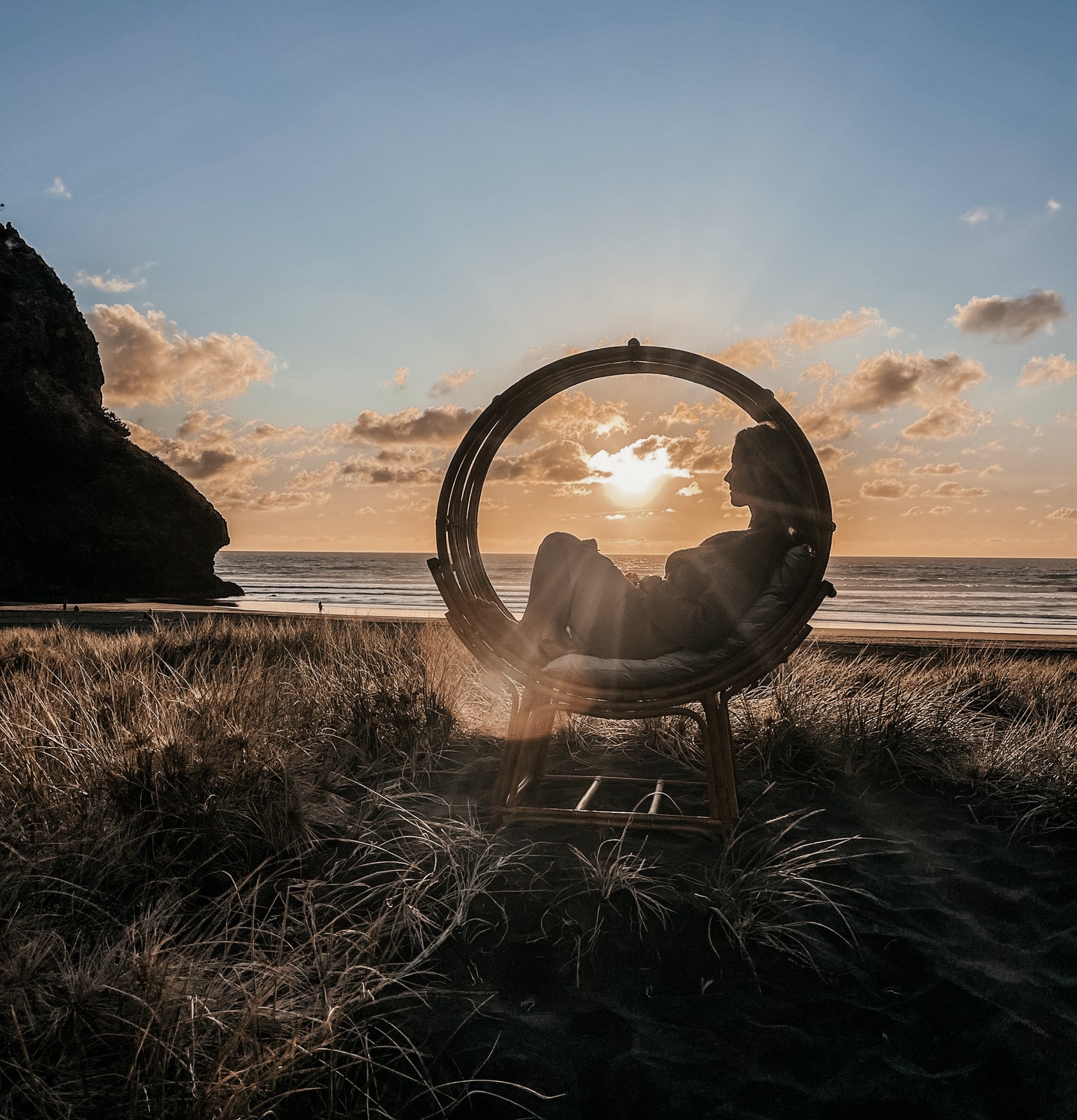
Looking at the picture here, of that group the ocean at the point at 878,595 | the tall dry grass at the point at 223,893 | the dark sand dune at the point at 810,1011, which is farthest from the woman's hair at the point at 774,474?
the ocean at the point at 878,595

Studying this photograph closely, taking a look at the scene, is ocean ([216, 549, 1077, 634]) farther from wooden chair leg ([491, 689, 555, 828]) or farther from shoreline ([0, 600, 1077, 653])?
wooden chair leg ([491, 689, 555, 828])

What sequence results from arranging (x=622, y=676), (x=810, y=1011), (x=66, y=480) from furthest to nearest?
(x=66, y=480), (x=622, y=676), (x=810, y=1011)

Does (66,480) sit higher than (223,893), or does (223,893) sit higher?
(66,480)

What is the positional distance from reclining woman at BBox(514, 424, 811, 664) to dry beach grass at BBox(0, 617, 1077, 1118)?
728mm

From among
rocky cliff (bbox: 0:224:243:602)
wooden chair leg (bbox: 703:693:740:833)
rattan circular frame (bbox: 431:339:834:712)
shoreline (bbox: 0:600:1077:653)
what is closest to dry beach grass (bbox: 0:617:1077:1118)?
wooden chair leg (bbox: 703:693:740:833)

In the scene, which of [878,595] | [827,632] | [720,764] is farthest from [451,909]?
[878,595]

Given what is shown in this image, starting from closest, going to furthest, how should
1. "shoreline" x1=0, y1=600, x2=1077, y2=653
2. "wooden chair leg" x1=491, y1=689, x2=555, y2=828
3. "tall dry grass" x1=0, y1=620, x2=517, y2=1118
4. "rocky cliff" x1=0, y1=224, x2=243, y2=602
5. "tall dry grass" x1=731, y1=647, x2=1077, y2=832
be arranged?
"tall dry grass" x1=0, y1=620, x2=517, y2=1118, "wooden chair leg" x1=491, y1=689, x2=555, y2=828, "tall dry grass" x1=731, y1=647, x2=1077, y2=832, "shoreline" x1=0, y1=600, x2=1077, y2=653, "rocky cliff" x1=0, y1=224, x2=243, y2=602

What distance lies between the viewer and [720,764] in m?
2.77

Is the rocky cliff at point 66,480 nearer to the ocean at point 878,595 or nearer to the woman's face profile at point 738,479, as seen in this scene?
the ocean at point 878,595

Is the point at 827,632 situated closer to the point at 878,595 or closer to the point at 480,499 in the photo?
the point at 480,499

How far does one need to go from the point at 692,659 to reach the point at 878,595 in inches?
959

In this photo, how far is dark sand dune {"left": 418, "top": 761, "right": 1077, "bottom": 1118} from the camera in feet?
5.17

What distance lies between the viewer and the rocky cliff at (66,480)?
20203 millimetres

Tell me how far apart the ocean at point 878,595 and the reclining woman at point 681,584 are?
35.4 feet
